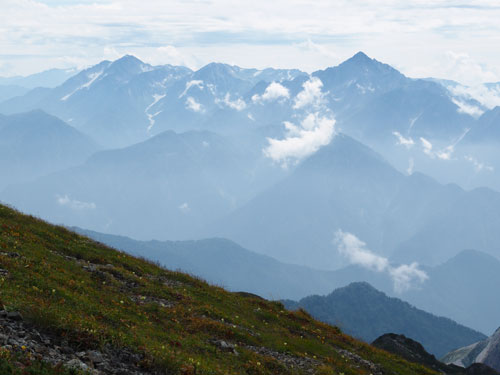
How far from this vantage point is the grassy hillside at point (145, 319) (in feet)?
51.9

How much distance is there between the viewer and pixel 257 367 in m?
19.6

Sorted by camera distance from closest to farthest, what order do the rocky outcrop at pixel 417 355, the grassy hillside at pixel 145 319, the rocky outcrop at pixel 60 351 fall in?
the rocky outcrop at pixel 60 351 < the grassy hillside at pixel 145 319 < the rocky outcrop at pixel 417 355

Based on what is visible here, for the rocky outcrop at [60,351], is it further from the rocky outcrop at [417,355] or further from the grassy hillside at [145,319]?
the rocky outcrop at [417,355]

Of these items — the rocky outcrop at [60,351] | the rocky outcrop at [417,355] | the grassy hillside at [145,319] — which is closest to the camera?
the rocky outcrop at [60,351]

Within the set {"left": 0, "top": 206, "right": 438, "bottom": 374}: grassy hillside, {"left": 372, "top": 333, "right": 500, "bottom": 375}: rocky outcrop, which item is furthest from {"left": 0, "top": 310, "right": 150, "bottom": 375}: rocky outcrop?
{"left": 372, "top": 333, "right": 500, "bottom": 375}: rocky outcrop

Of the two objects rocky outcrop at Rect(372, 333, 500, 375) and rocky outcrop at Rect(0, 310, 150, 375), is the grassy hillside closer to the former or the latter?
rocky outcrop at Rect(0, 310, 150, 375)

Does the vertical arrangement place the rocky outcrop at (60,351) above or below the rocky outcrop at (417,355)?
above

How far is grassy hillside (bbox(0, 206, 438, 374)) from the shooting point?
51.9 ft

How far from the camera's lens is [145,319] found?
21.1m

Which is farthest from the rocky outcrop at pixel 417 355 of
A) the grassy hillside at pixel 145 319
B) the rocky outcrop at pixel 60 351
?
the rocky outcrop at pixel 60 351

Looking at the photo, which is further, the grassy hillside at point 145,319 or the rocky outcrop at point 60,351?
the grassy hillside at point 145,319

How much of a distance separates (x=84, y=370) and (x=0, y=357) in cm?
242

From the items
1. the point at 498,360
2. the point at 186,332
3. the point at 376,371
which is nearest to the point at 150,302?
the point at 186,332

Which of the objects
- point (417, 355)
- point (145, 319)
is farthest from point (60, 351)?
point (417, 355)
